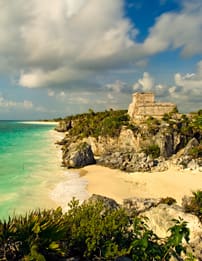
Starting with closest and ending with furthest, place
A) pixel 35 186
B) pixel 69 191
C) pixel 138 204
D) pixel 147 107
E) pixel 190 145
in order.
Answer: pixel 138 204
pixel 69 191
pixel 35 186
pixel 190 145
pixel 147 107

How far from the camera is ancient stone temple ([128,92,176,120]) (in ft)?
137

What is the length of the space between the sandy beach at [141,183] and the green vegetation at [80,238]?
10917mm

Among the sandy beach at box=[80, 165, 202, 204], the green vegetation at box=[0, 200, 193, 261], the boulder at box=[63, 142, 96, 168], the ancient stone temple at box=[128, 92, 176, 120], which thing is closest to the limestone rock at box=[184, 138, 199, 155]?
the sandy beach at box=[80, 165, 202, 204]

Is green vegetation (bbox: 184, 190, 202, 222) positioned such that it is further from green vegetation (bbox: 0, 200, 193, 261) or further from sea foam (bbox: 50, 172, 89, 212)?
sea foam (bbox: 50, 172, 89, 212)

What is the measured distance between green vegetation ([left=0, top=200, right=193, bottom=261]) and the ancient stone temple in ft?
110

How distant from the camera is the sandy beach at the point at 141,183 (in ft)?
64.8

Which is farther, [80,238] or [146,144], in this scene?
[146,144]

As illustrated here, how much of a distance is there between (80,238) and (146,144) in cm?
2689

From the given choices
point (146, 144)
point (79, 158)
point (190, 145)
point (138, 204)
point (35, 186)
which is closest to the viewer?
point (138, 204)

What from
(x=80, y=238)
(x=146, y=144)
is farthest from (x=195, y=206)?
(x=146, y=144)

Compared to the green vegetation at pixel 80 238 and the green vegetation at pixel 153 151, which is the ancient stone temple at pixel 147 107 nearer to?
the green vegetation at pixel 153 151

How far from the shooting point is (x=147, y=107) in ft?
138

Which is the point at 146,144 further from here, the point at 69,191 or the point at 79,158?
the point at 69,191

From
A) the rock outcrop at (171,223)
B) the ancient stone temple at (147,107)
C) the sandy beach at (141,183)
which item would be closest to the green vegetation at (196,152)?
the sandy beach at (141,183)
